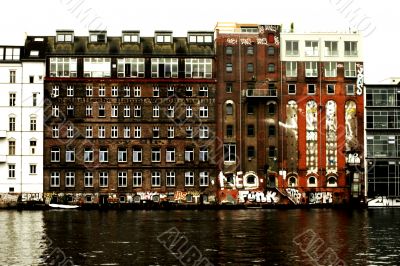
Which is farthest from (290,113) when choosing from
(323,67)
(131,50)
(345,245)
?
(345,245)

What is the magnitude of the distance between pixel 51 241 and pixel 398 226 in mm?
38481

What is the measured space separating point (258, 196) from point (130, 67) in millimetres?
29541

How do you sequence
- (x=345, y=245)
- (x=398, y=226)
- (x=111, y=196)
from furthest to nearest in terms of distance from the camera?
(x=111, y=196)
(x=398, y=226)
(x=345, y=245)

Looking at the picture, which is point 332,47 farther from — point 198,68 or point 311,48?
point 198,68

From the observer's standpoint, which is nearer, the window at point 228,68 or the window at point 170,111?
the window at point 170,111

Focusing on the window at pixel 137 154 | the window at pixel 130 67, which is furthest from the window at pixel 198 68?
the window at pixel 137 154

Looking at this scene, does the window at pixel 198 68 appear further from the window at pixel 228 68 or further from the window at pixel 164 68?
the window at pixel 228 68

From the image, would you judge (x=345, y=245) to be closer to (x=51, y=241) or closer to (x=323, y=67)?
(x=51, y=241)

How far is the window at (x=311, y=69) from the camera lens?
135250 mm

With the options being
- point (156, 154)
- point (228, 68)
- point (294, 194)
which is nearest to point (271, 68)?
point (228, 68)

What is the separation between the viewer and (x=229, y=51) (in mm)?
133750

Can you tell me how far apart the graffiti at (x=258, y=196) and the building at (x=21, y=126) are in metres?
32.3

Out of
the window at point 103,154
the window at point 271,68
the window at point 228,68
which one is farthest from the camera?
the window at point 271,68

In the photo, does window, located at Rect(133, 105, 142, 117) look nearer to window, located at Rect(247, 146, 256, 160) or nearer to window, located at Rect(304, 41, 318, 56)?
window, located at Rect(247, 146, 256, 160)
